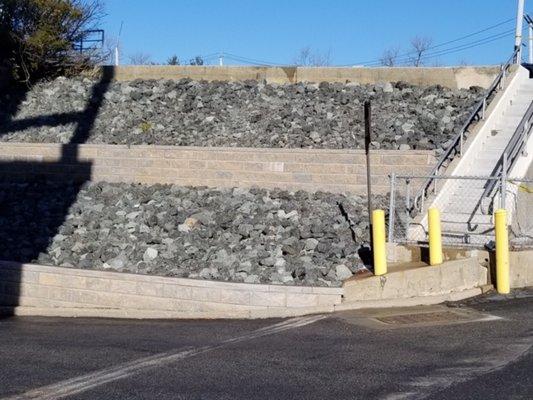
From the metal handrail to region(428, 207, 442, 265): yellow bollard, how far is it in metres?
2.19

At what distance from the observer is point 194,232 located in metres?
15.9

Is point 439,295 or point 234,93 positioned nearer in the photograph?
→ point 439,295

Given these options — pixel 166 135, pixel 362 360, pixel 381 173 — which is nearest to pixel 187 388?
pixel 362 360

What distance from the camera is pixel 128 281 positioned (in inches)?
559

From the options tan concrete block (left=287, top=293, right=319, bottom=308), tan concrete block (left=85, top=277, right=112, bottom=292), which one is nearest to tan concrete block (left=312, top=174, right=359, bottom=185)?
tan concrete block (left=287, top=293, right=319, bottom=308)

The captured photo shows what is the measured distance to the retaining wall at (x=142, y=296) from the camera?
13.4 m

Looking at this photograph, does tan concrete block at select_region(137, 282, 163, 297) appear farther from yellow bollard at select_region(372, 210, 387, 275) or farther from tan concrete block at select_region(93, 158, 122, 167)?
tan concrete block at select_region(93, 158, 122, 167)

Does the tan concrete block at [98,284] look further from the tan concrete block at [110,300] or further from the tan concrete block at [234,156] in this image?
the tan concrete block at [234,156]

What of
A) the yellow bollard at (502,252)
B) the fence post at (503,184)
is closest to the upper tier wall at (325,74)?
the fence post at (503,184)

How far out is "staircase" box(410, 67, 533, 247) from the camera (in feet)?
50.5

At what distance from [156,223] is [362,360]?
7287 mm

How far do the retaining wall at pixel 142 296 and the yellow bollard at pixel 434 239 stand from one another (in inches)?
58.3

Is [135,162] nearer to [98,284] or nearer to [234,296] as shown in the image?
[98,284]

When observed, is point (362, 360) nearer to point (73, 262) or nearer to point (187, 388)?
point (187, 388)
